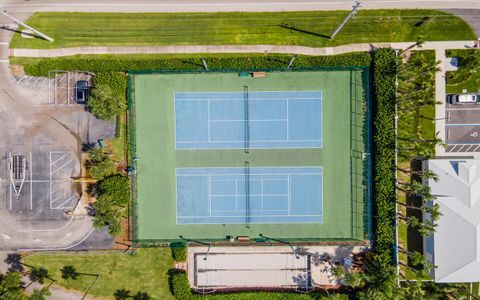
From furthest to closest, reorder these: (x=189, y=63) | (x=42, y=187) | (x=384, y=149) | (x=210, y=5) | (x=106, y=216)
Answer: (x=42, y=187) → (x=210, y=5) → (x=189, y=63) → (x=384, y=149) → (x=106, y=216)

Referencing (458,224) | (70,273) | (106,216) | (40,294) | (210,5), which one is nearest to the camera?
(40,294)

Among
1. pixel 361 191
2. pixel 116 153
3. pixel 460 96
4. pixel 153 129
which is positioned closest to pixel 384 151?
pixel 361 191

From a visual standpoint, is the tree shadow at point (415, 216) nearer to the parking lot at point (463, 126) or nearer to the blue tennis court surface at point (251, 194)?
the parking lot at point (463, 126)

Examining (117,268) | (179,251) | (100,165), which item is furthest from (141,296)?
(100,165)

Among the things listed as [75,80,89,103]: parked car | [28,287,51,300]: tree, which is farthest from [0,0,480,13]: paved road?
[28,287,51,300]: tree

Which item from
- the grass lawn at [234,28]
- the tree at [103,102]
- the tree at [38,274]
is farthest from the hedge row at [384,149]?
the tree at [38,274]

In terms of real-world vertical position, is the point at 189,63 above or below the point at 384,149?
above

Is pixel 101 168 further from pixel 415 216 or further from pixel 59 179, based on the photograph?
pixel 415 216

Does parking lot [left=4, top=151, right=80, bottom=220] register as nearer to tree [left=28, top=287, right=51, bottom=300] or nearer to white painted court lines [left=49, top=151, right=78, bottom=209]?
white painted court lines [left=49, top=151, right=78, bottom=209]
